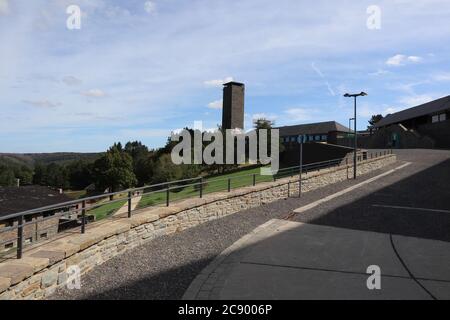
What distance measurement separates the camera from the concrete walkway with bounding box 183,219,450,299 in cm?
629

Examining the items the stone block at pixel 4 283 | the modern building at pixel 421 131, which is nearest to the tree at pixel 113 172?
the modern building at pixel 421 131

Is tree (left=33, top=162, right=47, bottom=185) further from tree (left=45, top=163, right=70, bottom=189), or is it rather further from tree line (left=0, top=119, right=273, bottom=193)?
tree (left=45, top=163, right=70, bottom=189)

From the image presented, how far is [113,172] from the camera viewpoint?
7444 centimetres

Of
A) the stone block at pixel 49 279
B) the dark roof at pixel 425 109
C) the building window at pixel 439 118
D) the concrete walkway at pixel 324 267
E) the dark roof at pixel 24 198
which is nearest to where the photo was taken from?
the stone block at pixel 49 279

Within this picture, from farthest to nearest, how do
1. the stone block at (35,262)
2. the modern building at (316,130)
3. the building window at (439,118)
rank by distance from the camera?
the modern building at (316,130)
the building window at (439,118)
the stone block at (35,262)

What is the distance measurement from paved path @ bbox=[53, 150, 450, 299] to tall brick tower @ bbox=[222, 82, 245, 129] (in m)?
51.1

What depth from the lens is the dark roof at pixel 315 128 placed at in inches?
3213

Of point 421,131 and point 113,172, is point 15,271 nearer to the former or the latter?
point 421,131

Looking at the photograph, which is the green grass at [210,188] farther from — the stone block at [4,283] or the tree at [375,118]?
the tree at [375,118]

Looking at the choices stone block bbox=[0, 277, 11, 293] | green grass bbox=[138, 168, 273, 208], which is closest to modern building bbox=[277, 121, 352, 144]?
green grass bbox=[138, 168, 273, 208]

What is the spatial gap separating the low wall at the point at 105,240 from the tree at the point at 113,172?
62.6m

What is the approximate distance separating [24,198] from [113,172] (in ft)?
129
